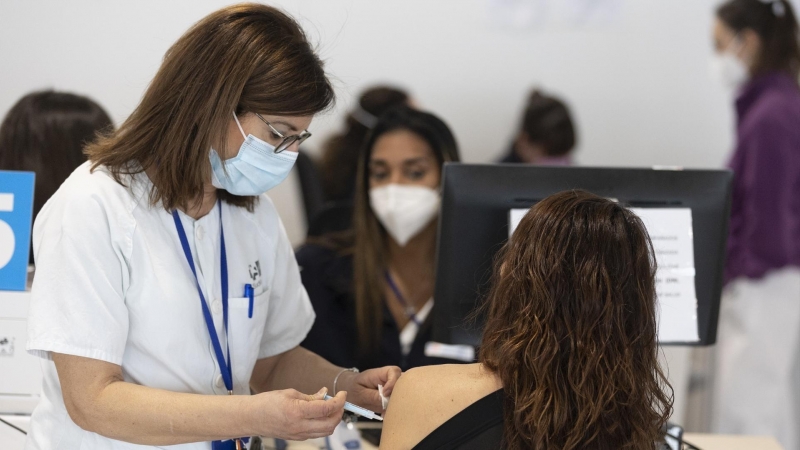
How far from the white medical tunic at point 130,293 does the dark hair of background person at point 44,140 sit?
73 centimetres

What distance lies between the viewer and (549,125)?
377cm

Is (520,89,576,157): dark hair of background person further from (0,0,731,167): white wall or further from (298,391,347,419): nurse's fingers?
(298,391,347,419): nurse's fingers

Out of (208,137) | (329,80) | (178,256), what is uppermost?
(329,80)

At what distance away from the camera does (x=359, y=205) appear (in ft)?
7.50

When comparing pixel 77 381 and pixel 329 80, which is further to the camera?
pixel 329 80

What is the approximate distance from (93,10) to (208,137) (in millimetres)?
1595

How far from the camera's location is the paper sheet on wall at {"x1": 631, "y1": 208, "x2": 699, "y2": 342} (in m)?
1.76

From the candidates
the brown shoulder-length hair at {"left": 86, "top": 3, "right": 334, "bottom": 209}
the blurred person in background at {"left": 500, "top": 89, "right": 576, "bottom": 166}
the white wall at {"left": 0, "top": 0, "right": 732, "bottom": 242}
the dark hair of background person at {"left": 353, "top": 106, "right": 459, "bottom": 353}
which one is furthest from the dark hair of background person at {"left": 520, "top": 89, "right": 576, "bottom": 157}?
the brown shoulder-length hair at {"left": 86, "top": 3, "right": 334, "bottom": 209}

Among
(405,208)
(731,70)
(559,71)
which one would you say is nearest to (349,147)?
(559,71)

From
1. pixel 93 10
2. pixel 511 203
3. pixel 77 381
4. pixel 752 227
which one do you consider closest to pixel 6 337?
pixel 77 381

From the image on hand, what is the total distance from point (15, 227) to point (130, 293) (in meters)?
0.55

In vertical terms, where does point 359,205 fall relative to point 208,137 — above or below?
below

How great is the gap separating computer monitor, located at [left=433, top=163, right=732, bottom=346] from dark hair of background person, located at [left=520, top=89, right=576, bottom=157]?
79.3 inches

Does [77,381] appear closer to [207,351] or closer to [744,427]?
[207,351]
